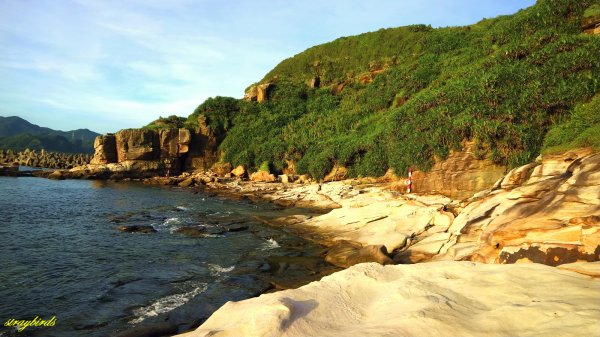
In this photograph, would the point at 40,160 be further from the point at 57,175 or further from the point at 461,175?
the point at 461,175

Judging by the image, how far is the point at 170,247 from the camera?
57.2 ft

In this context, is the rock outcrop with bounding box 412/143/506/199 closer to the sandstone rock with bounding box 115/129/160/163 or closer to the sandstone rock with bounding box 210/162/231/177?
the sandstone rock with bounding box 210/162/231/177

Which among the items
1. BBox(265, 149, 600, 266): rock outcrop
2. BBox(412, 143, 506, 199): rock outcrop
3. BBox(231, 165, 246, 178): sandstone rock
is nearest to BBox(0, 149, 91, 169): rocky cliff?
Result: BBox(231, 165, 246, 178): sandstone rock

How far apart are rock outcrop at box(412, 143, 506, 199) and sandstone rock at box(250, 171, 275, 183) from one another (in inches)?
926

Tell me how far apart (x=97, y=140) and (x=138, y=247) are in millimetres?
42952

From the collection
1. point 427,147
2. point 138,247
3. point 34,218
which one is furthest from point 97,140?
point 427,147

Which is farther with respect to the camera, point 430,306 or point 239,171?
point 239,171

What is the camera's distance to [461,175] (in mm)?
22547

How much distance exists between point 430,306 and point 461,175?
1823 centimetres

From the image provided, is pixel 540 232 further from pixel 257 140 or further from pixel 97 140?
pixel 97 140

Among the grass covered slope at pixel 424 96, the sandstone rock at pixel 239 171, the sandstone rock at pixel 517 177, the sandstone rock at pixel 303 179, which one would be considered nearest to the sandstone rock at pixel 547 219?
the sandstone rock at pixel 517 177

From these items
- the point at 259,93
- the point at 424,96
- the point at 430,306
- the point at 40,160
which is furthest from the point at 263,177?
the point at 40,160

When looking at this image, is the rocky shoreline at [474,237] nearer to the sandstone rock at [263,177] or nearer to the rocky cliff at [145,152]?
the sandstone rock at [263,177]

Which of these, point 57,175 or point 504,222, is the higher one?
point 504,222
